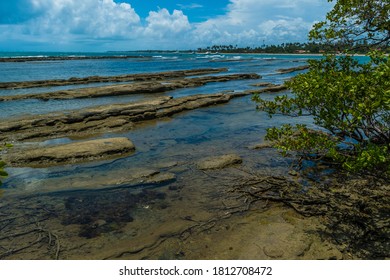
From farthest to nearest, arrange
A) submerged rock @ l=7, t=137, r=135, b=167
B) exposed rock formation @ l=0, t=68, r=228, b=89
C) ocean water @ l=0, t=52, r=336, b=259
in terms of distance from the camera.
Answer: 1. exposed rock formation @ l=0, t=68, r=228, b=89
2. submerged rock @ l=7, t=137, r=135, b=167
3. ocean water @ l=0, t=52, r=336, b=259

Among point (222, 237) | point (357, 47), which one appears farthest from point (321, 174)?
point (222, 237)

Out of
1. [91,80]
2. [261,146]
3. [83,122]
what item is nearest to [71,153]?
[83,122]

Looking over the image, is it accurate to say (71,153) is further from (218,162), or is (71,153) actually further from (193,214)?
(193,214)

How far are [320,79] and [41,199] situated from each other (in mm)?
9589

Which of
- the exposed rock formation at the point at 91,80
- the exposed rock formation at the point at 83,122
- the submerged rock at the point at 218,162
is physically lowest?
the submerged rock at the point at 218,162

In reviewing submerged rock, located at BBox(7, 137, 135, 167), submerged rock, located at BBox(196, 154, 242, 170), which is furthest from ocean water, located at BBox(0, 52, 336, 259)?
submerged rock, located at BBox(7, 137, 135, 167)

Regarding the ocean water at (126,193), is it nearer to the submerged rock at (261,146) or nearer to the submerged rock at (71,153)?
the submerged rock at (261,146)

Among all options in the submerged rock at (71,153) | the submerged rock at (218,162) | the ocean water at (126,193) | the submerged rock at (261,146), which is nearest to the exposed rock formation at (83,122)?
the ocean water at (126,193)

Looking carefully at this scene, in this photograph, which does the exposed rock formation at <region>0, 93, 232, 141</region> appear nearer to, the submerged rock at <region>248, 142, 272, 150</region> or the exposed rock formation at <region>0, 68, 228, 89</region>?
the submerged rock at <region>248, 142, 272, 150</region>

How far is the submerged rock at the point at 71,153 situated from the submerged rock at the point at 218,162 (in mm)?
4240

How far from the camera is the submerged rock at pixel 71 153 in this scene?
44.6 feet

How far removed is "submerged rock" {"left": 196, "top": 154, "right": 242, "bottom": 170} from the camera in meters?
12.5

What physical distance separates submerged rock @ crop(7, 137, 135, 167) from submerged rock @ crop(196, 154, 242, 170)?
13.9ft
